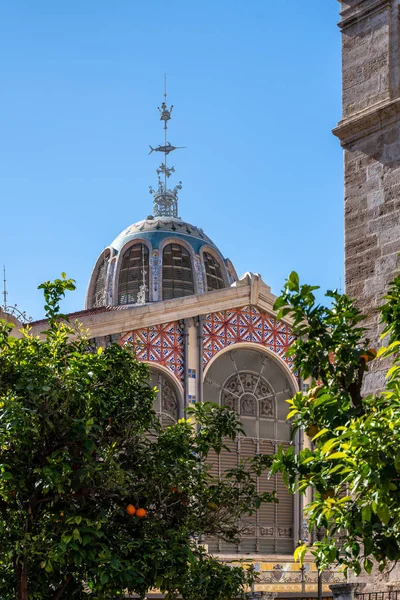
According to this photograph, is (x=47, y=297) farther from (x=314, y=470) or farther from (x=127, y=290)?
(x=127, y=290)

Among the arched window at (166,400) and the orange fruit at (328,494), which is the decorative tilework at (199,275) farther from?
the orange fruit at (328,494)

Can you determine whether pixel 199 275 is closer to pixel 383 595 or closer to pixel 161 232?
pixel 161 232

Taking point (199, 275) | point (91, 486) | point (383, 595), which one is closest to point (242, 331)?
point (199, 275)

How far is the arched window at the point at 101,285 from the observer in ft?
121

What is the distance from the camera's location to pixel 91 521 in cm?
1110

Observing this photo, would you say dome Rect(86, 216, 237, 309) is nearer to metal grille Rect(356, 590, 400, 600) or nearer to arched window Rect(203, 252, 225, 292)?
arched window Rect(203, 252, 225, 292)

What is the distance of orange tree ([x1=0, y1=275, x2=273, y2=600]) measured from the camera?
1099cm

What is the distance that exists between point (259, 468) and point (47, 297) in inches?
128

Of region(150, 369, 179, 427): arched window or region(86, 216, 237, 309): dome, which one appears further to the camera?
region(86, 216, 237, 309): dome

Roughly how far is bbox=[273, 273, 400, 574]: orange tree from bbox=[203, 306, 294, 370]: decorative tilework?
18.9 metres

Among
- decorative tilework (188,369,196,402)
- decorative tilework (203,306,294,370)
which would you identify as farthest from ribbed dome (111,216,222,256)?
decorative tilework (188,369,196,402)

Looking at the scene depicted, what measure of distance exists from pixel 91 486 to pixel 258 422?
1712 centimetres

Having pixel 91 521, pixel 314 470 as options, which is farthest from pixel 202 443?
pixel 314 470

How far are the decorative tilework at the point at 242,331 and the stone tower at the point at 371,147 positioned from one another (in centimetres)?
1640
